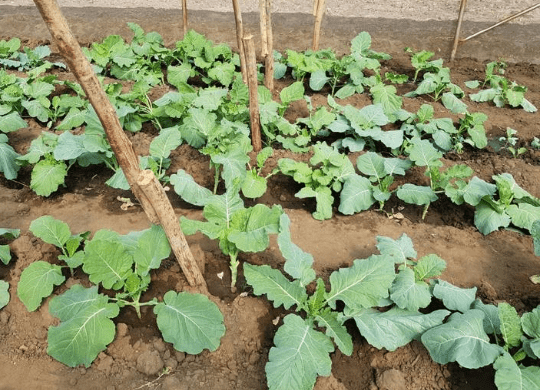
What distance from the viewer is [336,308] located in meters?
2.72

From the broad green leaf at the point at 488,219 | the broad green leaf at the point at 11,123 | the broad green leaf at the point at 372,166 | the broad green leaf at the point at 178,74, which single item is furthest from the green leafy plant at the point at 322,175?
the broad green leaf at the point at 11,123

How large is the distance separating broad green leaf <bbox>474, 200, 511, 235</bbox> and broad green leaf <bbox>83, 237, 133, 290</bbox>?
2.47m

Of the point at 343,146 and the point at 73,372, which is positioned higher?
the point at 343,146

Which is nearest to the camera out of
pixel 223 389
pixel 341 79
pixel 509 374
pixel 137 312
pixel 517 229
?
pixel 509 374

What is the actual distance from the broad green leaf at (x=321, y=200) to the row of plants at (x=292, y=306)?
695 millimetres

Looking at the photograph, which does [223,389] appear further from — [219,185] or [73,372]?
[219,185]

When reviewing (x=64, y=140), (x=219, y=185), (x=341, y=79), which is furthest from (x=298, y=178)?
(x=341, y=79)

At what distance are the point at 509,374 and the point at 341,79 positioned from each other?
12.7 feet

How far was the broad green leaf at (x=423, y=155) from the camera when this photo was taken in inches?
145

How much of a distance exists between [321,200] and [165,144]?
1.31m

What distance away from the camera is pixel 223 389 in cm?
229

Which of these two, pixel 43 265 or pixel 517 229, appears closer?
pixel 43 265

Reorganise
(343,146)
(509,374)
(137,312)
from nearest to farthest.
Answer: (509,374)
(137,312)
(343,146)

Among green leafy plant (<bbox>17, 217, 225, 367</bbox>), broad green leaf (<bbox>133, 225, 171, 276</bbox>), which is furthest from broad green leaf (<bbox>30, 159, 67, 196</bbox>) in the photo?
broad green leaf (<bbox>133, 225, 171, 276</bbox>)
